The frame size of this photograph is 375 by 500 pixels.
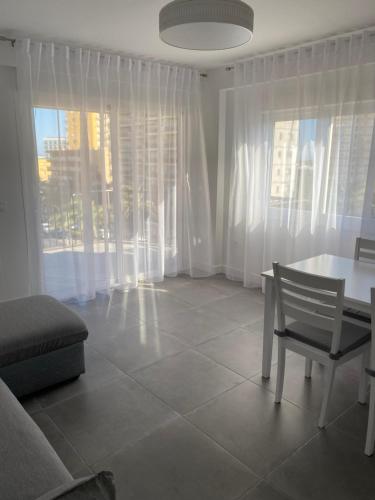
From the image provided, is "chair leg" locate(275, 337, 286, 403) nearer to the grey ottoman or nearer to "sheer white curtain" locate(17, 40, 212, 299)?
the grey ottoman

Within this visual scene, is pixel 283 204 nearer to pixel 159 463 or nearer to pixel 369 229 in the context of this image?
pixel 369 229

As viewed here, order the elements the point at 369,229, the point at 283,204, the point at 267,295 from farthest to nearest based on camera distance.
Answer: the point at 283,204, the point at 369,229, the point at 267,295

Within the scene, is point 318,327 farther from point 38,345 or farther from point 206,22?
point 206,22

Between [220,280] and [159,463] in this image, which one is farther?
[220,280]

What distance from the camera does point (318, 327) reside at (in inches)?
84.3

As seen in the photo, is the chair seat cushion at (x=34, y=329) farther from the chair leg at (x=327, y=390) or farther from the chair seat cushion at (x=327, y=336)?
the chair leg at (x=327, y=390)

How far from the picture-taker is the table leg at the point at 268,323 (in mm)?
2523

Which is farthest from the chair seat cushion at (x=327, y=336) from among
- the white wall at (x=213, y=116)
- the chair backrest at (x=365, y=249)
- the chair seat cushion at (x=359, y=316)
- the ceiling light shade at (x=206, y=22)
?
the white wall at (x=213, y=116)

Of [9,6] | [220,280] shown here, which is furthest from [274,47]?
[220,280]

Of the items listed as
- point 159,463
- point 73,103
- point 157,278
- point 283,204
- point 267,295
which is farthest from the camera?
point 157,278

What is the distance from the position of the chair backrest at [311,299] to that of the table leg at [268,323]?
22 cm

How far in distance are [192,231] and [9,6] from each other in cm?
292

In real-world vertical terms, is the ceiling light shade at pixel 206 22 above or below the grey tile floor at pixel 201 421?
→ above

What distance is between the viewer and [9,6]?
266 cm
